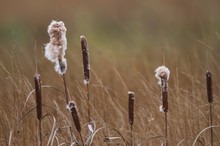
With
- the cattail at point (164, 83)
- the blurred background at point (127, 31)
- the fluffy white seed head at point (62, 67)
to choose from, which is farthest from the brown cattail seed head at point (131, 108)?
the blurred background at point (127, 31)

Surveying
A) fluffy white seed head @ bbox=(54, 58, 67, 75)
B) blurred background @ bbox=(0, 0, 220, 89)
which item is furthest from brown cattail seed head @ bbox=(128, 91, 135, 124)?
blurred background @ bbox=(0, 0, 220, 89)

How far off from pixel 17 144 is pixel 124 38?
16.6ft

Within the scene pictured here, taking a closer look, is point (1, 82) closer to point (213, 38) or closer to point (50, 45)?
point (213, 38)

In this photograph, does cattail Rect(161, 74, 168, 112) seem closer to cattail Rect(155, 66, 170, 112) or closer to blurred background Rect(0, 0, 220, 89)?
cattail Rect(155, 66, 170, 112)

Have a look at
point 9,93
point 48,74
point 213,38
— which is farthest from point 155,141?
point 213,38

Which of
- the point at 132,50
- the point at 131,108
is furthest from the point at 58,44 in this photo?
the point at 132,50

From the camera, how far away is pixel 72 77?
23.0 feet

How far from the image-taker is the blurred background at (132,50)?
16.5 feet

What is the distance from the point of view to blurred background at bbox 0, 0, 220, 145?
5027 mm

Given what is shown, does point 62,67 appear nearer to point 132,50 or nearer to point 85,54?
point 85,54

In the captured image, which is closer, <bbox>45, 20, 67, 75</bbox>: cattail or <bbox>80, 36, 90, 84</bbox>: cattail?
<bbox>45, 20, 67, 75</bbox>: cattail

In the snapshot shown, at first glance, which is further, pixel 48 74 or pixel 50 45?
pixel 48 74

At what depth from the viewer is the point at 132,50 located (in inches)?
322

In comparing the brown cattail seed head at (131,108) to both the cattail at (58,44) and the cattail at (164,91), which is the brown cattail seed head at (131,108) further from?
the cattail at (58,44)
